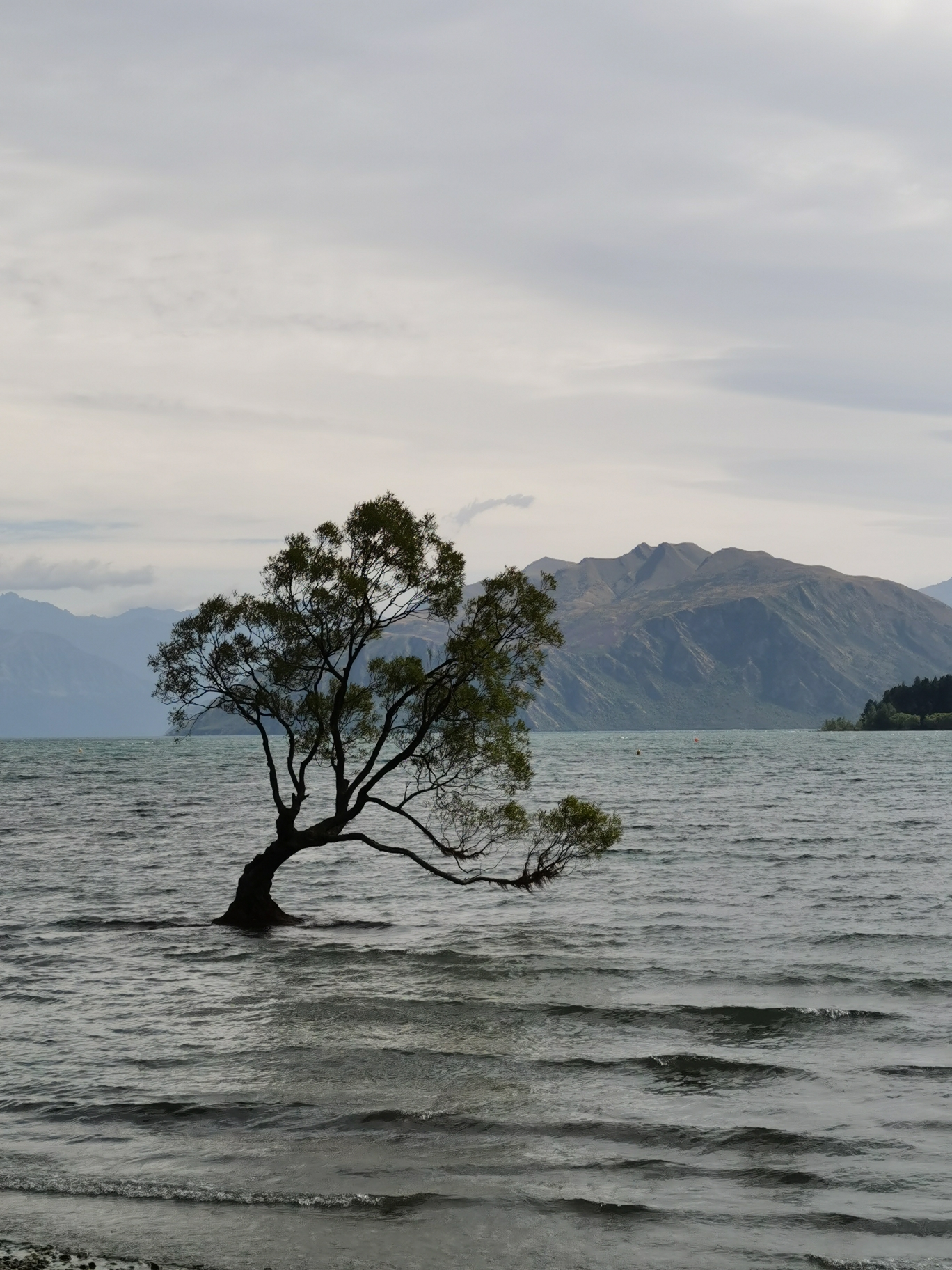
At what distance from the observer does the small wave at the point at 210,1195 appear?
15562 mm

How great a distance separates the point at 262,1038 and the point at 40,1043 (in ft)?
15.4

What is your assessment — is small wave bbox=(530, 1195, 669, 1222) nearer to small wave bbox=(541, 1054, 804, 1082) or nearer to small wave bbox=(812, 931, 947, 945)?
small wave bbox=(541, 1054, 804, 1082)

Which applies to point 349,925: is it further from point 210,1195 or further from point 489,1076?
point 210,1195

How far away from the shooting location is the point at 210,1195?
52.0 feet

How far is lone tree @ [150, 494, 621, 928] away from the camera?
36656 millimetres

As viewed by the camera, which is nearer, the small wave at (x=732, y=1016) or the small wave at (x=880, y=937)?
the small wave at (x=732, y=1016)

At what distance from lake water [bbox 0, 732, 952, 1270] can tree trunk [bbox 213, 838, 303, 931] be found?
148cm

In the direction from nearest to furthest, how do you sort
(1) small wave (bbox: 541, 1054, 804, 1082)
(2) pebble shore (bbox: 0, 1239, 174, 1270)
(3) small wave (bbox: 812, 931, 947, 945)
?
(2) pebble shore (bbox: 0, 1239, 174, 1270) → (1) small wave (bbox: 541, 1054, 804, 1082) → (3) small wave (bbox: 812, 931, 947, 945)

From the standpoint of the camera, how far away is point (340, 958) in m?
35.2

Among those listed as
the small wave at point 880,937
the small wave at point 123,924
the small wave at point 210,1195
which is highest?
the small wave at point 210,1195

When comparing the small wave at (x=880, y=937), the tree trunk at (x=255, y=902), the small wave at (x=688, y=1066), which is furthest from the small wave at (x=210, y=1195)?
the small wave at (x=880, y=937)

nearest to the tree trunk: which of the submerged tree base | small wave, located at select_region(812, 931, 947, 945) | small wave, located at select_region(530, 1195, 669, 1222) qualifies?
the submerged tree base

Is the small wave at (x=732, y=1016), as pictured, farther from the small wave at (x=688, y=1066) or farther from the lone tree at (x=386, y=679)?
the lone tree at (x=386, y=679)

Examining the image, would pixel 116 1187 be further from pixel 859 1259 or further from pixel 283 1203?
pixel 859 1259
